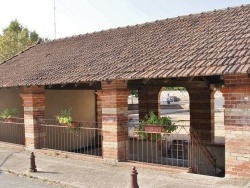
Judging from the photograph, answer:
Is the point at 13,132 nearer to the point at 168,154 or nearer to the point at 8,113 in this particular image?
the point at 8,113

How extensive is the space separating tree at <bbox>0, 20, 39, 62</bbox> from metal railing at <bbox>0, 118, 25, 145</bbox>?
22.9m

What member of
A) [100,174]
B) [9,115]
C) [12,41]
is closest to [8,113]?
[9,115]

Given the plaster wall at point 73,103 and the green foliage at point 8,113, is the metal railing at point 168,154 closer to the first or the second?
the plaster wall at point 73,103

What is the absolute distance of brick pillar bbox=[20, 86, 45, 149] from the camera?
1256 centimetres

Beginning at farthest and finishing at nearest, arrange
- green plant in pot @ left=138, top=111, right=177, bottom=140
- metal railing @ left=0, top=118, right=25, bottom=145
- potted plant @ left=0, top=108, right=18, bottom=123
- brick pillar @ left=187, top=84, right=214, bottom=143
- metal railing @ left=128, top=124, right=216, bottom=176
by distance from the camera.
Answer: metal railing @ left=0, top=118, right=25, bottom=145
potted plant @ left=0, top=108, right=18, bottom=123
brick pillar @ left=187, top=84, right=214, bottom=143
metal railing @ left=128, top=124, right=216, bottom=176
green plant in pot @ left=138, top=111, right=177, bottom=140

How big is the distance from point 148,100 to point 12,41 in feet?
84.9

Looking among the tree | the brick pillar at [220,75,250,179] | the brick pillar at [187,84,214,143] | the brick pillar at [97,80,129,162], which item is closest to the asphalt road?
the brick pillar at [97,80,129,162]

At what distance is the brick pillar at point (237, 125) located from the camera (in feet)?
25.1

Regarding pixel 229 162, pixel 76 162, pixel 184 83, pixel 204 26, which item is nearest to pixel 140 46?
pixel 204 26

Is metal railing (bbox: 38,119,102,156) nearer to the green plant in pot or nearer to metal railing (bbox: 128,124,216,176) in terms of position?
metal railing (bbox: 128,124,216,176)

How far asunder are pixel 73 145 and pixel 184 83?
5.90 meters

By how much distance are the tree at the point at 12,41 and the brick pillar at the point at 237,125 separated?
3271 cm

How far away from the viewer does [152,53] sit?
1048 centimetres

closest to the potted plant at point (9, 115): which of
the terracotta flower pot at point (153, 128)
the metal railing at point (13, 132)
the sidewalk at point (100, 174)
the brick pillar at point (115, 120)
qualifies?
the metal railing at point (13, 132)
